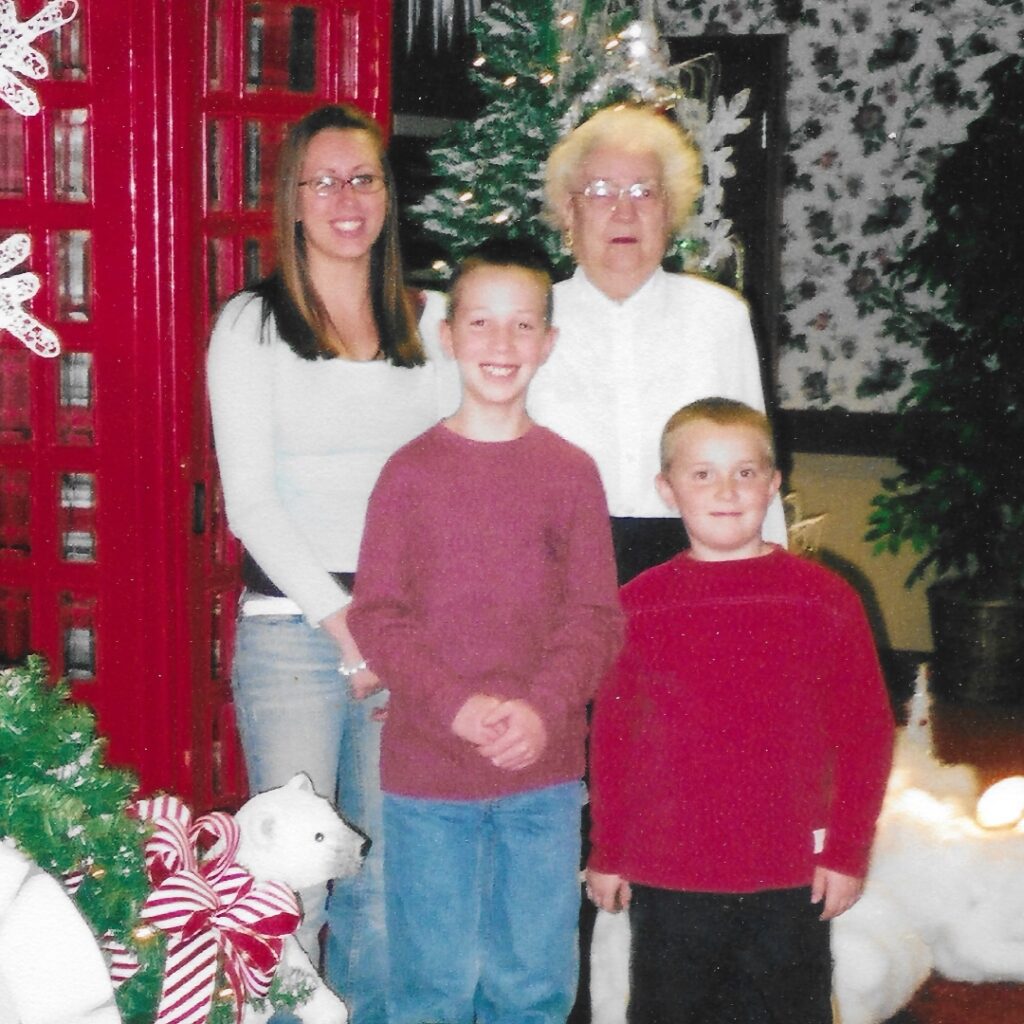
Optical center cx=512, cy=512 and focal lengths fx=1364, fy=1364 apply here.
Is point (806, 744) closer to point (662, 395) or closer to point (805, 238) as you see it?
point (662, 395)

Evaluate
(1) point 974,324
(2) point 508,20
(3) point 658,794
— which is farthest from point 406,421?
(1) point 974,324

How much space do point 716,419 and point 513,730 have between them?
53cm

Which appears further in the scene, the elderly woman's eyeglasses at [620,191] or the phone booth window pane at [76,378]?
the phone booth window pane at [76,378]

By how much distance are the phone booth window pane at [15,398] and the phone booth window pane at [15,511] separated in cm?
7

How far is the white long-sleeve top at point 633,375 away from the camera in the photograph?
2.21m

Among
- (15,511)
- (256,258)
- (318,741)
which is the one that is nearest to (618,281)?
(256,258)

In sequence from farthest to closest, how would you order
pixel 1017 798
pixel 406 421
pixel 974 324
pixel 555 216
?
pixel 974 324 → pixel 1017 798 → pixel 555 216 → pixel 406 421

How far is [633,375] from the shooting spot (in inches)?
87.4

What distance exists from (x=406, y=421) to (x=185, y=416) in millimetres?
560

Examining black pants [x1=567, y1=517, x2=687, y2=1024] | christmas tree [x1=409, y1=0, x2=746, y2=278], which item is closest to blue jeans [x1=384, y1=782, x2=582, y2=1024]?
black pants [x1=567, y1=517, x2=687, y2=1024]

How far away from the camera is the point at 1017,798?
318cm

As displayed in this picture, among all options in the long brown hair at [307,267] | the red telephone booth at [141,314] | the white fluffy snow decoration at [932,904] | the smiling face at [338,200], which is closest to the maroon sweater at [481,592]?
the long brown hair at [307,267]

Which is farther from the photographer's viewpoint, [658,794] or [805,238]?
[805,238]

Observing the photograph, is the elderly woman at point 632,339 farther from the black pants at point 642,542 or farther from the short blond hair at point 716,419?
the short blond hair at point 716,419
